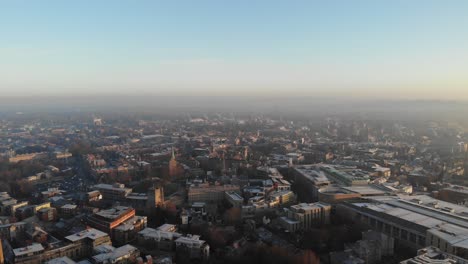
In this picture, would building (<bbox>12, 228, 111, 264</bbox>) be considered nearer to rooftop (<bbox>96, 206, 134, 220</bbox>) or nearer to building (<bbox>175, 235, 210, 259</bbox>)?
rooftop (<bbox>96, 206, 134, 220</bbox>)

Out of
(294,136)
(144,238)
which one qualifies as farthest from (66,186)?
(294,136)

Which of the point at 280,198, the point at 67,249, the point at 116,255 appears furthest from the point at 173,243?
the point at 280,198

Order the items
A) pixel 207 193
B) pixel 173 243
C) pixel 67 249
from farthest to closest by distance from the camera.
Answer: pixel 207 193 < pixel 173 243 < pixel 67 249

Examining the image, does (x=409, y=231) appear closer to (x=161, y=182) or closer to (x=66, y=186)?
(x=161, y=182)

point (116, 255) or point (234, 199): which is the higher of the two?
point (116, 255)

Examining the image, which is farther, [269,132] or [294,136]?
[269,132]

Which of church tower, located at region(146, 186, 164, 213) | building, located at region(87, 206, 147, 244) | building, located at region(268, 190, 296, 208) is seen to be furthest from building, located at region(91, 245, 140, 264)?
building, located at region(268, 190, 296, 208)

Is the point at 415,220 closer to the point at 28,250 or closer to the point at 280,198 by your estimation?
the point at 280,198
